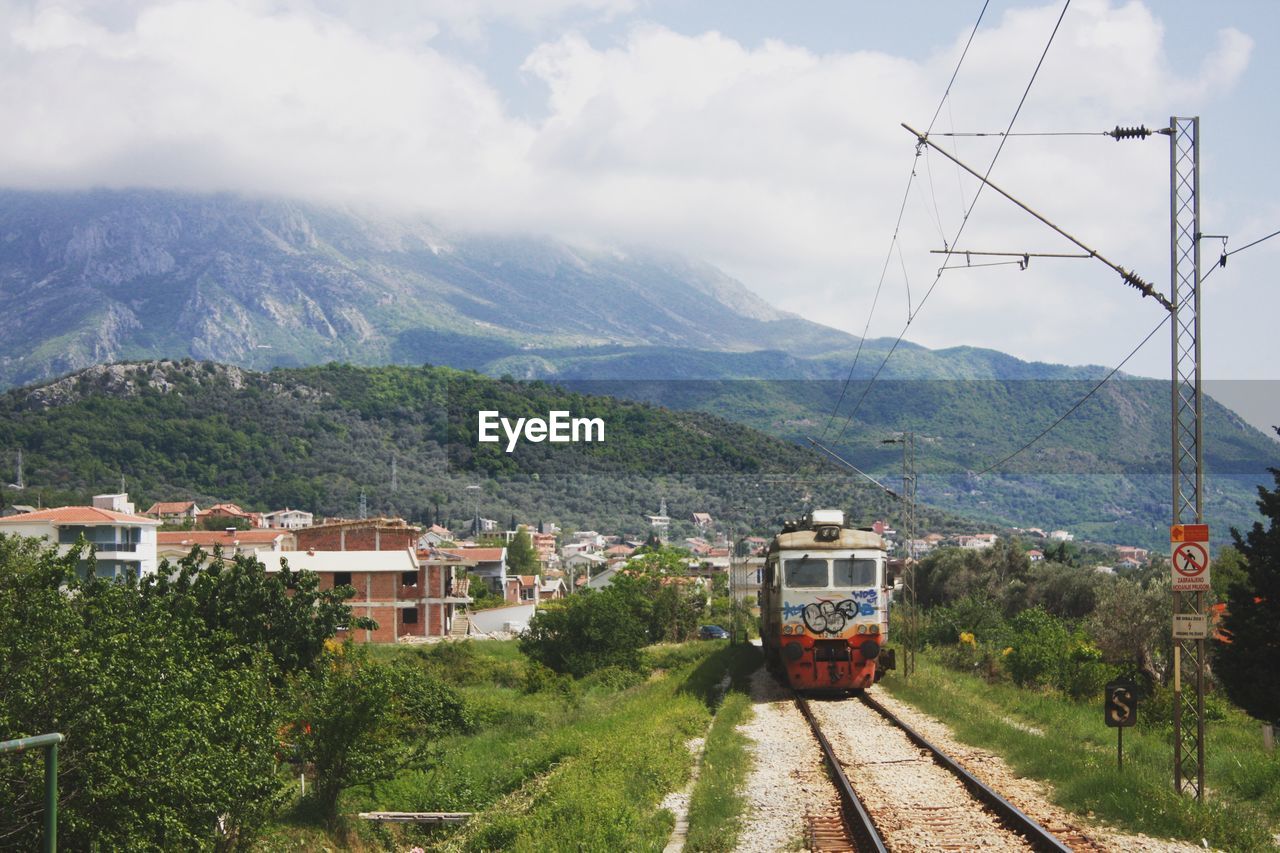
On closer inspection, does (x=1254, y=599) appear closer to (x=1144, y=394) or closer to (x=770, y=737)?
(x=770, y=737)

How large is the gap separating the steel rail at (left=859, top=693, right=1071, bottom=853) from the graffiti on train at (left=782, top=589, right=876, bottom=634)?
6387 millimetres

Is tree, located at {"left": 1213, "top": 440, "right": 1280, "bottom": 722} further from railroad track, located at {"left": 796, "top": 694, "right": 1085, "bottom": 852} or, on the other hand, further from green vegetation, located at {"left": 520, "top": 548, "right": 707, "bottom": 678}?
green vegetation, located at {"left": 520, "top": 548, "right": 707, "bottom": 678}

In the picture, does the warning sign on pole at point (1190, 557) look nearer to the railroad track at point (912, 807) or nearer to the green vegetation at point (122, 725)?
the railroad track at point (912, 807)

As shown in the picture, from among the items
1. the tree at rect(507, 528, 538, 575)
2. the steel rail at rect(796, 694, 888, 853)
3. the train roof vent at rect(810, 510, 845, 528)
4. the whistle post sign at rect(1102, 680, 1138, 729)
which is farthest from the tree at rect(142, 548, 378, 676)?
the tree at rect(507, 528, 538, 575)

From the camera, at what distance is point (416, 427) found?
145250 millimetres

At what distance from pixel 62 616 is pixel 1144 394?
114 m

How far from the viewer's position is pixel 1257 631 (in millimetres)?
22922

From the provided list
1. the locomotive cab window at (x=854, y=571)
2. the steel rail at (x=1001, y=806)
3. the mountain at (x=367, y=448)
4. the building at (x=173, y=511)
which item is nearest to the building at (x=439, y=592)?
the mountain at (x=367, y=448)

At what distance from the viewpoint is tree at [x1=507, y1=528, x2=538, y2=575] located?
376ft

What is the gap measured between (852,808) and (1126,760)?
170 inches

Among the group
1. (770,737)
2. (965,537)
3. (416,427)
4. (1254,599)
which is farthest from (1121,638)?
(416,427)

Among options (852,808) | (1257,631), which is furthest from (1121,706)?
(1257,631)

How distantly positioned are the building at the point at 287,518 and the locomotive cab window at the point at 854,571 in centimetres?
9212

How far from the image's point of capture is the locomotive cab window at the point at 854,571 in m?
25.7
